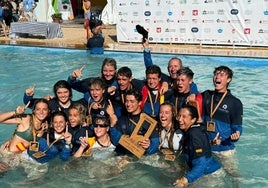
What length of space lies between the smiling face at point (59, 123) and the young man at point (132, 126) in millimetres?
660

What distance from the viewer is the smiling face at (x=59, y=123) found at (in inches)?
214

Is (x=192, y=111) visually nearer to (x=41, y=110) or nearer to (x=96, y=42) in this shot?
(x=41, y=110)

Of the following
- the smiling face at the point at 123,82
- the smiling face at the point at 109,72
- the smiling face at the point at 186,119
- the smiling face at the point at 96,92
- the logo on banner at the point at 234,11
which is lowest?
the smiling face at the point at 186,119

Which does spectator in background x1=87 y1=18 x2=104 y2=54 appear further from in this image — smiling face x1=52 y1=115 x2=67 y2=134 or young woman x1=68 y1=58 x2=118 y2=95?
smiling face x1=52 y1=115 x2=67 y2=134

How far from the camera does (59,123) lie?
546 centimetres

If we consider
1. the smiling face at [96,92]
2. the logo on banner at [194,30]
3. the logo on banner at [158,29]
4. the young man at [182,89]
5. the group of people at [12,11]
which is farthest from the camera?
the group of people at [12,11]

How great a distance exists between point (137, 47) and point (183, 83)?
9380mm

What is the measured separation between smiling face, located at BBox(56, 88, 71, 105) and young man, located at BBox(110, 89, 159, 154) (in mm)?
909

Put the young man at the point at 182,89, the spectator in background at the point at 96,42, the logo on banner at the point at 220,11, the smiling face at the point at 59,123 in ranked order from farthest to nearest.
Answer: the spectator in background at the point at 96,42
the logo on banner at the point at 220,11
the young man at the point at 182,89
the smiling face at the point at 59,123

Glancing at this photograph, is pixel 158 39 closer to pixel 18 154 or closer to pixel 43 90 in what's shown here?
pixel 43 90

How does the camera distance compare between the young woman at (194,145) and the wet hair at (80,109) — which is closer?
the young woman at (194,145)

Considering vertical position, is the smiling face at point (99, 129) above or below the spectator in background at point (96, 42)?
below

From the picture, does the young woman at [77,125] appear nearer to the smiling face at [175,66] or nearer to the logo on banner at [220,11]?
the smiling face at [175,66]

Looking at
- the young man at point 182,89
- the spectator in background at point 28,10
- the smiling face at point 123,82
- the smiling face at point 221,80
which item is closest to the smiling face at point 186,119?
the young man at point 182,89
